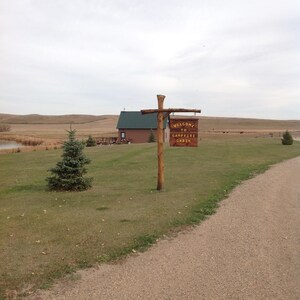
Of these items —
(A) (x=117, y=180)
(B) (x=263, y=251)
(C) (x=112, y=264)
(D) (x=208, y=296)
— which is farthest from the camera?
(A) (x=117, y=180)

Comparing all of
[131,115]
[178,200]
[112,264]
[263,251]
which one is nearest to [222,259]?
[263,251]

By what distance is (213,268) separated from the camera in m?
6.62

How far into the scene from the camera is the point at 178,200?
12383 millimetres

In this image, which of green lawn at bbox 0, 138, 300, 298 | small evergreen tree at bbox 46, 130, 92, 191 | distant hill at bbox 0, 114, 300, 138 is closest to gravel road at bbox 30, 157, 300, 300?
green lawn at bbox 0, 138, 300, 298

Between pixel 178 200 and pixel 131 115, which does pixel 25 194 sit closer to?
pixel 178 200

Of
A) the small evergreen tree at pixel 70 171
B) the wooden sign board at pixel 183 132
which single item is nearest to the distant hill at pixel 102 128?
the small evergreen tree at pixel 70 171

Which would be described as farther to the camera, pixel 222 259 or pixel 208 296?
pixel 222 259

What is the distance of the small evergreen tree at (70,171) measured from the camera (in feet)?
48.3

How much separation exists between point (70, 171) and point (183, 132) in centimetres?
508

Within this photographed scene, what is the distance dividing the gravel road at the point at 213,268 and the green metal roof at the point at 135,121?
49183 mm

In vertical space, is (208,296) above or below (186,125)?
below

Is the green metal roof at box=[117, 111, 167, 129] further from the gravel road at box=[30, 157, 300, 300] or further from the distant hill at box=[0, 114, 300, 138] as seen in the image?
the gravel road at box=[30, 157, 300, 300]

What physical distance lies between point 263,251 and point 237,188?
7.52 meters

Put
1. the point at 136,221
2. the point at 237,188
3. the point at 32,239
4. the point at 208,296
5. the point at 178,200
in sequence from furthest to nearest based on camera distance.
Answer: the point at 237,188 → the point at 178,200 → the point at 136,221 → the point at 32,239 → the point at 208,296
